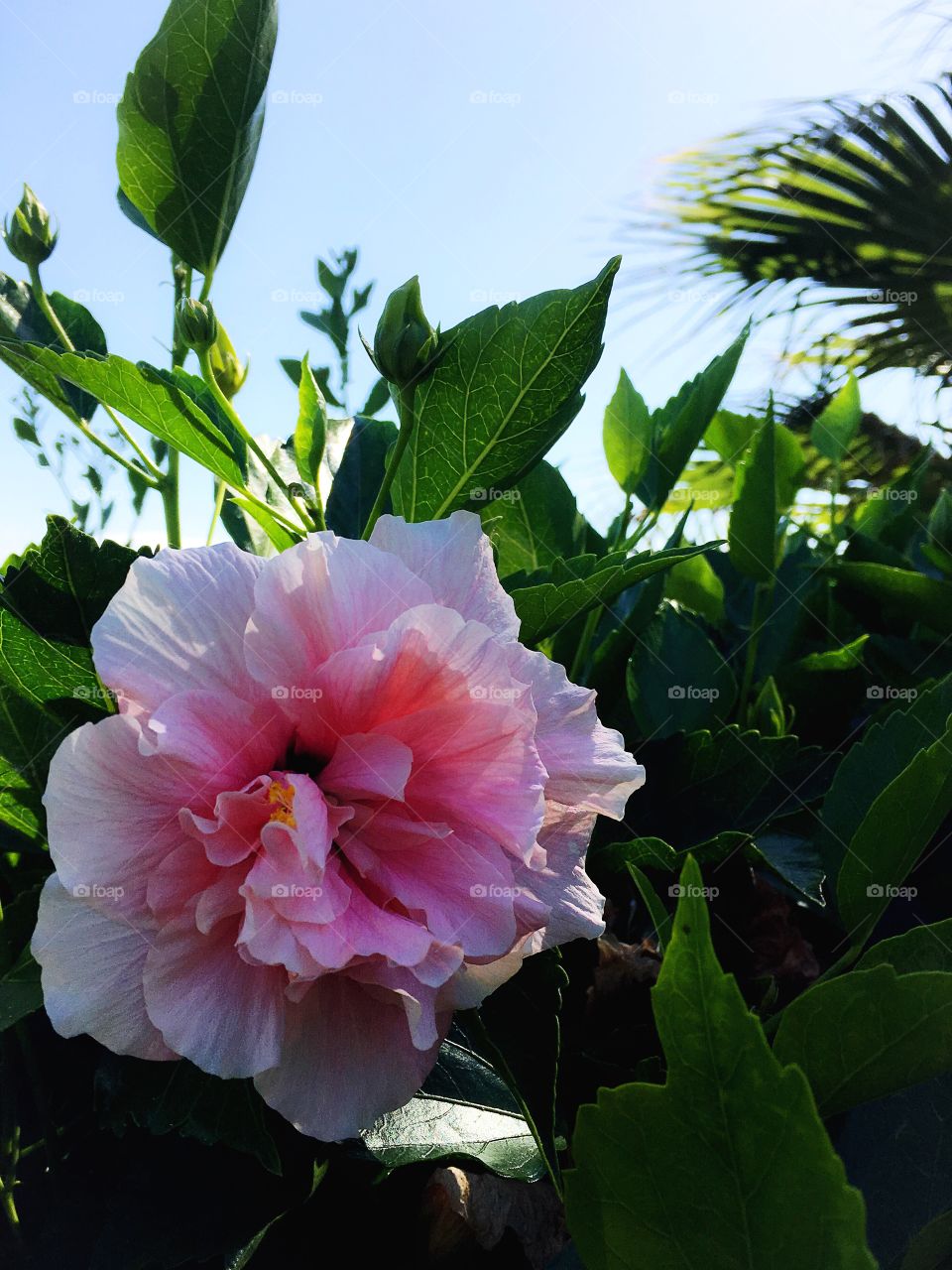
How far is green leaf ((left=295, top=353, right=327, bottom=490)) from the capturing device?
0.58m

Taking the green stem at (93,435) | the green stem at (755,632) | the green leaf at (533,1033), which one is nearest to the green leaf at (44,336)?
the green stem at (93,435)

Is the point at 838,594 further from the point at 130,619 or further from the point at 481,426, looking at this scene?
the point at 130,619

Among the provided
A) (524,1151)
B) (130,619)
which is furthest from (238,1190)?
(130,619)

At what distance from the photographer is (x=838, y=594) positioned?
87 cm

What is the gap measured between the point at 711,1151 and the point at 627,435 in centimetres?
59

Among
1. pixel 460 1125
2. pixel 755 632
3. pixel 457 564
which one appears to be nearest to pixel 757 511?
pixel 755 632

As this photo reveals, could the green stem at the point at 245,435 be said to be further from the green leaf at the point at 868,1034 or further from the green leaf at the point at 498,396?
the green leaf at the point at 868,1034

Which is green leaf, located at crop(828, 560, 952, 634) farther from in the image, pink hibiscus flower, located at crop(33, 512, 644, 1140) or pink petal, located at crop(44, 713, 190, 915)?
pink petal, located at crop(44, 713, 190, 915)

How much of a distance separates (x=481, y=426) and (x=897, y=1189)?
0.41m

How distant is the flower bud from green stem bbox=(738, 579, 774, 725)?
0.43 metres

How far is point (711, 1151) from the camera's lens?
32cm

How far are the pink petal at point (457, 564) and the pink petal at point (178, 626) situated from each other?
0.21 feet

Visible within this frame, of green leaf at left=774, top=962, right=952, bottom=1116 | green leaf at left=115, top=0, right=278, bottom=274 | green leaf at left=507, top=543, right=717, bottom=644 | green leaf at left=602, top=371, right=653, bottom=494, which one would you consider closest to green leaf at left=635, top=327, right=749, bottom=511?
green leaf at left=602, top=371, right=653, bottom=494

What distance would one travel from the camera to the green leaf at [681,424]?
69 cm
